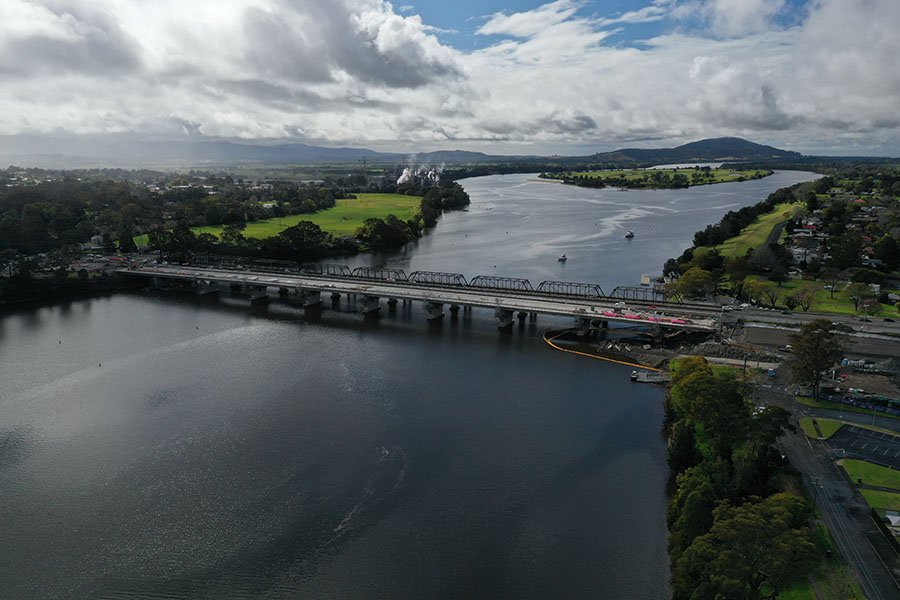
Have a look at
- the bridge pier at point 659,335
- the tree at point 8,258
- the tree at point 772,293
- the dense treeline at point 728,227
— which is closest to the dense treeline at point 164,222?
the tree at point 8,258

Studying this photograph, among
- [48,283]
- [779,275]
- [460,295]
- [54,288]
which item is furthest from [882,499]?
[48,283]

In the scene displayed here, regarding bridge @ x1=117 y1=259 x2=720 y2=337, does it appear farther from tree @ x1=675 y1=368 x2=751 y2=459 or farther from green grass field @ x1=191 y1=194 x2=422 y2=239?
green grass field @ x1=191 y1=194 x2=422 y2=239

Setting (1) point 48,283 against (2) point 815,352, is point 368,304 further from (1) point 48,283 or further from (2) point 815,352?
(2) point 815,352

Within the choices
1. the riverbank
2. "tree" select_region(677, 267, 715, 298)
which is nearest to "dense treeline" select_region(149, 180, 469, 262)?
the riverbank

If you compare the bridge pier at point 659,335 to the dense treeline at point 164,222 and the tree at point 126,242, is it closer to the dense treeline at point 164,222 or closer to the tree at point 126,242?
the dense treeline at point 164,222

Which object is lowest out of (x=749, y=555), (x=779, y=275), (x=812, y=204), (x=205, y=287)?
(x=205, y=287)

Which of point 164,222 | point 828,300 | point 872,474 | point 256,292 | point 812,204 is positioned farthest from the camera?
point 812,204
